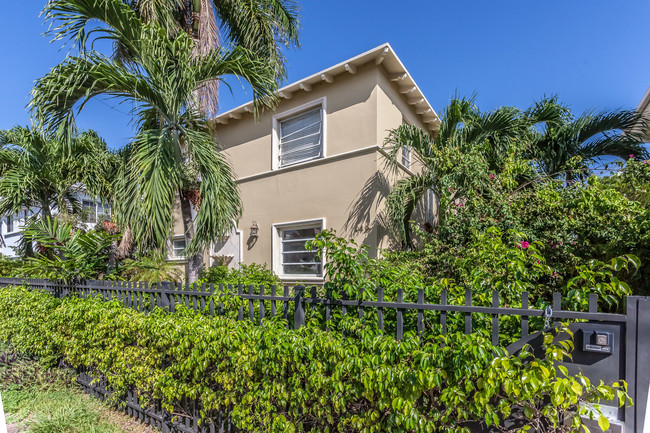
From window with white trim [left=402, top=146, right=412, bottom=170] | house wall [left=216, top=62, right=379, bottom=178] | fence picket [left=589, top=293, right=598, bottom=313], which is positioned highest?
house wall [left=216, top=62, right=379, bottom=178]

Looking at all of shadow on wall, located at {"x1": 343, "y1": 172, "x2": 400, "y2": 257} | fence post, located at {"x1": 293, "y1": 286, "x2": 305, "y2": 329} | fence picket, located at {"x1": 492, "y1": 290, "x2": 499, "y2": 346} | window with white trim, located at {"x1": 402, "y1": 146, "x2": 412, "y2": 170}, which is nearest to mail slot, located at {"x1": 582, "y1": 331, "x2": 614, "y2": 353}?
fence picket, located at {"x1": 492, "y1": 290, "x2": 499, "y2": 346}

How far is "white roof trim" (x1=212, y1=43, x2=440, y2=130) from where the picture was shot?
7348 millimetres

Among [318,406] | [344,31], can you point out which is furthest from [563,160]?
[318,406]

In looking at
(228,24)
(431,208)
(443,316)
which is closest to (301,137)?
(228,24)

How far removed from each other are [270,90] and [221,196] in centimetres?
190

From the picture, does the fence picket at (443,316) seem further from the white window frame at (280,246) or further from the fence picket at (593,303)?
the white window frame at (280,246)

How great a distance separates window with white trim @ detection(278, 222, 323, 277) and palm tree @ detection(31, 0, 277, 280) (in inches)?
130

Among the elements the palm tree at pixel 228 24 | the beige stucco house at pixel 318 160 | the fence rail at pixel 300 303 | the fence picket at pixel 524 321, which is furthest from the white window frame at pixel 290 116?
the fence picket at pixel 524 321

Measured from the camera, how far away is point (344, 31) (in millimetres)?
8547

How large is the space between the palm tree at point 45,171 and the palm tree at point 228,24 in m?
2.80

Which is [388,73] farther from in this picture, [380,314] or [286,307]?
[380,314]

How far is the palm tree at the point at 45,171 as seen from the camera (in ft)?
26.4

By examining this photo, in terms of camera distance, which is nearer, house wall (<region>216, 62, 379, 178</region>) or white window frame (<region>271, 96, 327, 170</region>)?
house wall (<region>216, 62, 379, 178</region>)

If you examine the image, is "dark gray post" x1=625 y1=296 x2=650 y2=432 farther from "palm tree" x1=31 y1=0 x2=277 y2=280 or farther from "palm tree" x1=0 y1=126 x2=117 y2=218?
"palm tree" x1=0 y1=126 x2=117 y2=218
